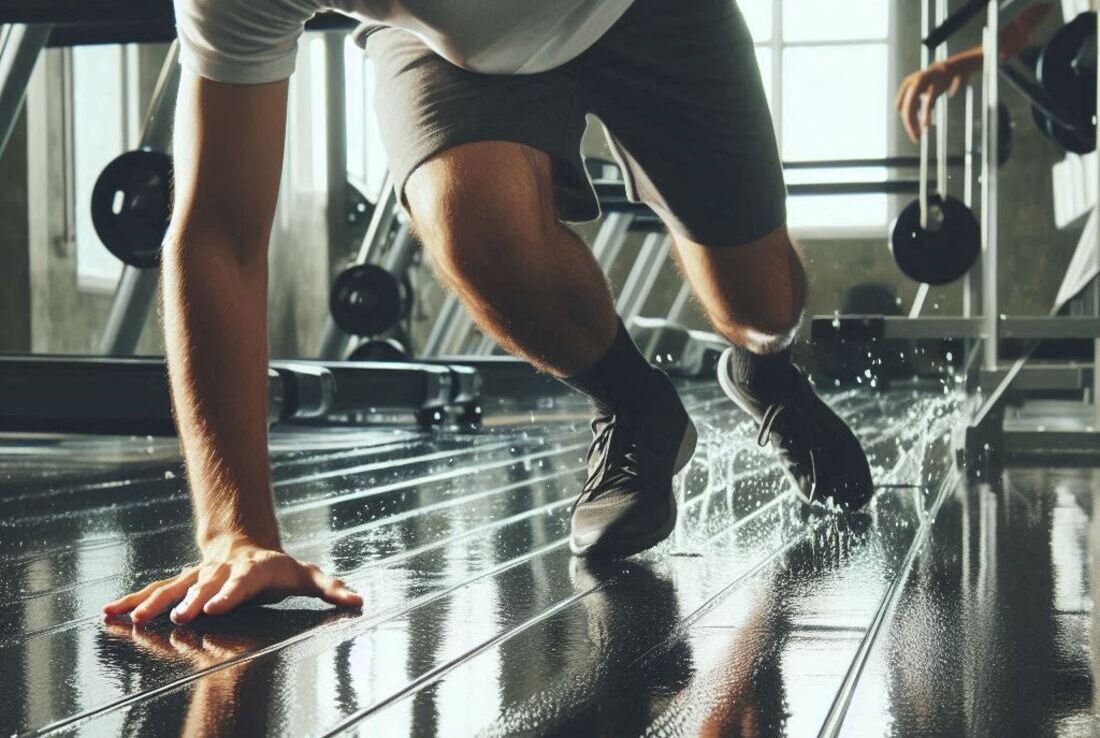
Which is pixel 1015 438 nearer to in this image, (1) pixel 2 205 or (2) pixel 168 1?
(2) pixel 168 1

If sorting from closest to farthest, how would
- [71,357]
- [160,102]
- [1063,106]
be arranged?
[71,357] < [1063,106] < [160,102]

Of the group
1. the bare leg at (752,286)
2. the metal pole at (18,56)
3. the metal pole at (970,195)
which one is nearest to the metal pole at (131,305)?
the metal pole at (18,56)

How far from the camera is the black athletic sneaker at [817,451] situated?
1.69m

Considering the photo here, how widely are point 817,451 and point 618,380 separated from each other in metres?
0.37

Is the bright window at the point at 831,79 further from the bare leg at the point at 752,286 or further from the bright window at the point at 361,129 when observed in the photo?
the bare leg at the point at 752,286

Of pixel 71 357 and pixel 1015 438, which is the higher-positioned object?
pixel 71 357

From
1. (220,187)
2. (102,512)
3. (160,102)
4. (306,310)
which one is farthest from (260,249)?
(306,310)

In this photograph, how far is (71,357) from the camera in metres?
2.59

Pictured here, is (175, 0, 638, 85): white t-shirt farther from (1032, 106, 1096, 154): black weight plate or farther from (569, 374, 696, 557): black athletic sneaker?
(1032, 106, 1096, 154): black weight plate

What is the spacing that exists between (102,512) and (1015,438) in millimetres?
1640

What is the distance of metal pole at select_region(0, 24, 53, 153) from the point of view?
9.53 feet

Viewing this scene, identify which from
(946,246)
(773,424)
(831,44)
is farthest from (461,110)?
(831,44)

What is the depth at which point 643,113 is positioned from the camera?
149 centimetres

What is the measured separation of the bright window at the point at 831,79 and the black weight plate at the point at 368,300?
6.13 meters
